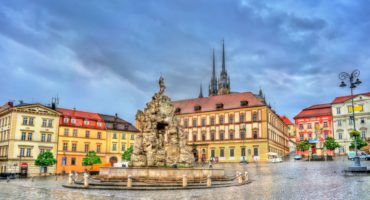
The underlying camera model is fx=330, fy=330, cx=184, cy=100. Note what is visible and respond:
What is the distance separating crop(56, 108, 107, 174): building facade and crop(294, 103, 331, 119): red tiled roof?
53558 mm

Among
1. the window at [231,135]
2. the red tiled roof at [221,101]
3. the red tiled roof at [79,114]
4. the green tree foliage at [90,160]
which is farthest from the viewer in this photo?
the red tiled roof at [221,101]

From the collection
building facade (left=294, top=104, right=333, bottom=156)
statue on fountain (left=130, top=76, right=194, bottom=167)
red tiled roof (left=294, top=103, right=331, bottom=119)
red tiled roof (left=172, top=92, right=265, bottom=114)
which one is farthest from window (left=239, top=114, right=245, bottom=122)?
statue on fountain (left=130, top=76, right=194, bottom=167)

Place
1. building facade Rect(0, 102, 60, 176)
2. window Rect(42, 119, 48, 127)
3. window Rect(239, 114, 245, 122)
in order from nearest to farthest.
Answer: building facade Rect(0, 102, 60, 176) < window Rect(42, 119, 48, 127) < window Rect(239, 114, 245, 122)

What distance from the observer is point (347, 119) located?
79.4m

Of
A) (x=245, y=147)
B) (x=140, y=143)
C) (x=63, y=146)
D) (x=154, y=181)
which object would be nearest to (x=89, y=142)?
(x=63, y=146)

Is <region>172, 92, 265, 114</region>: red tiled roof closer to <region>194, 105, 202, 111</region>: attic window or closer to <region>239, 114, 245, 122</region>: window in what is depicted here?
<region>194, 105, 202, 111</region>: attic window

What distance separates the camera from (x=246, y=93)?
263 ft

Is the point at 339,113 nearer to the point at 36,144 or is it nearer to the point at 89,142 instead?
the point at 89,142

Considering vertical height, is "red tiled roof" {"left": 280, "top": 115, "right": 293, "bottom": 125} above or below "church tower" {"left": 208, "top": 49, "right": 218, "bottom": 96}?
below

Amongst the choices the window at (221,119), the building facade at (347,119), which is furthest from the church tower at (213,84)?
the building facade at (347,119)

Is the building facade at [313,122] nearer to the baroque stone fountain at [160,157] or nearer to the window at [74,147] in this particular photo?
the window at [74,147]

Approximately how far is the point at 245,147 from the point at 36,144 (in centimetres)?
4357

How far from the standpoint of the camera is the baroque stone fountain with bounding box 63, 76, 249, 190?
24552mm

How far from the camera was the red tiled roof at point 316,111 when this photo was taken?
86.4 meters
